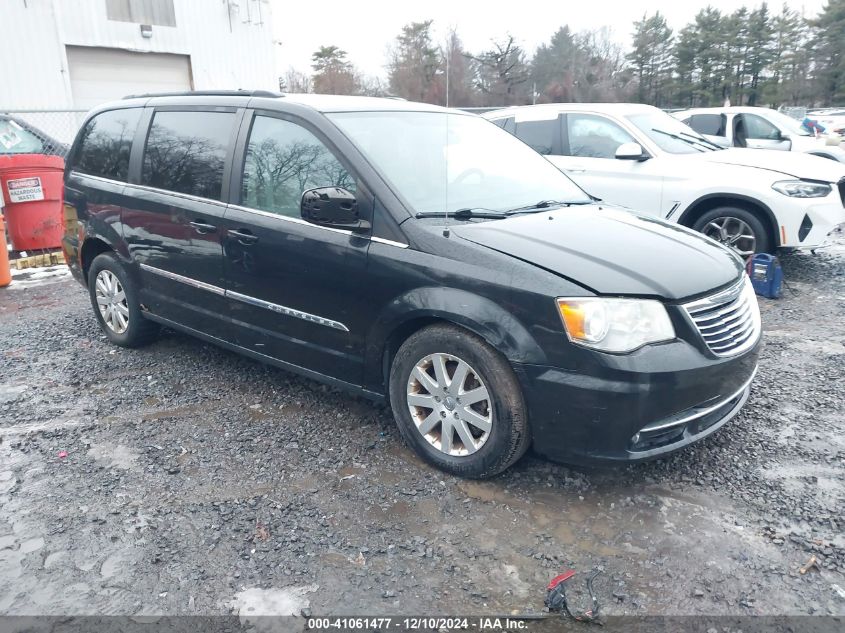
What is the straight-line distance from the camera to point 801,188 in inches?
247

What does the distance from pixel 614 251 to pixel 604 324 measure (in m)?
0.50

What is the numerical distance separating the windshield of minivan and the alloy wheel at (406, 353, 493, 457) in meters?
5.06

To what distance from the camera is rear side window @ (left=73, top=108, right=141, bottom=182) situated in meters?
4.71

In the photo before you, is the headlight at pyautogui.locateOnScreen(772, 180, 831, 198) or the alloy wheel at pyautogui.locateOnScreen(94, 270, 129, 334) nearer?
the alloy wheel at pyautogui.locateOnScreen(94, 270, 129, 334)

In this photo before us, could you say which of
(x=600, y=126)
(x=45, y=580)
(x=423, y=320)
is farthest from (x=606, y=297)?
(x=600, y=126)

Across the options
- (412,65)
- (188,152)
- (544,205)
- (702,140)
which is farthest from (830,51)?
(188,152)

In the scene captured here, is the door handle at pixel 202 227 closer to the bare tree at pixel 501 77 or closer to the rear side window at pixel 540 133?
the rear side window at pixel 540 133

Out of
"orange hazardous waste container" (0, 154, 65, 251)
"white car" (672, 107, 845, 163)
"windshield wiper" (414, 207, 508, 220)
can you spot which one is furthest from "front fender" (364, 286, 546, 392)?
"white car" (672, 107, 845, 163)

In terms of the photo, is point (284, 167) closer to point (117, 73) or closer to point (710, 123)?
point (710, 123)

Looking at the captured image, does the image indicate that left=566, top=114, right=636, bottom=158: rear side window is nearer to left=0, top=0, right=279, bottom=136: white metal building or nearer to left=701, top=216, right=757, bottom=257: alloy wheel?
left=701, top=216, right=757, bottom=257: alloy wheel

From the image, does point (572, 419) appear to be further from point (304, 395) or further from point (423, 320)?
point (304, 395)

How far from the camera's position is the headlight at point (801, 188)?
246 inches

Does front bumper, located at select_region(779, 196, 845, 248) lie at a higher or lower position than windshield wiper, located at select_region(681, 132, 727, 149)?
lower

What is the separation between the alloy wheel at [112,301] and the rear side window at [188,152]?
36.3 inches
